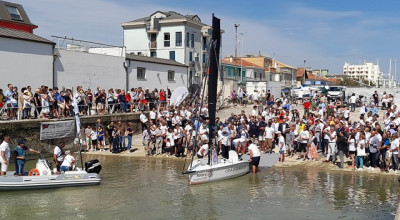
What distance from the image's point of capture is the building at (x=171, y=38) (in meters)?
62.6

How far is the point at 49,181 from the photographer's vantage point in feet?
58.4

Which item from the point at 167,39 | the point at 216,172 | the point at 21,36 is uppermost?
the point at 167,39

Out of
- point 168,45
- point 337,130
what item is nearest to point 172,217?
point 337,130

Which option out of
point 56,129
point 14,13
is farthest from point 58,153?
point 14,13

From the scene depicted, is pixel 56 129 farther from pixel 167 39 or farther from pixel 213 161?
pixel 167 39

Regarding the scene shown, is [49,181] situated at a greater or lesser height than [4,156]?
lesser

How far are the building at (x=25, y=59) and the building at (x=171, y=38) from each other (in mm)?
30532

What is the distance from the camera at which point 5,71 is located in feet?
92.4

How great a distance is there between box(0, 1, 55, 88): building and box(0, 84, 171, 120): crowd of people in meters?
0.96

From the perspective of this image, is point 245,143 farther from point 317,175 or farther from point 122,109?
point 122,109

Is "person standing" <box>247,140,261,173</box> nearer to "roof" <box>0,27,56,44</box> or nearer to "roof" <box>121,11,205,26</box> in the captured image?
"roof" <box>0,27,56,44</box>

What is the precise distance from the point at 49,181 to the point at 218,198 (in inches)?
267

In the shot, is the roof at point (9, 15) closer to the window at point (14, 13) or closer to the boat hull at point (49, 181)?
the window at point (14, 13)

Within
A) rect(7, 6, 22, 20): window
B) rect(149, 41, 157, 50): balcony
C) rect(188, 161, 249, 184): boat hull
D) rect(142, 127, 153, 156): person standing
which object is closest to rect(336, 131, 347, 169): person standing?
rect(188, 161, 249, 184): boat hull
